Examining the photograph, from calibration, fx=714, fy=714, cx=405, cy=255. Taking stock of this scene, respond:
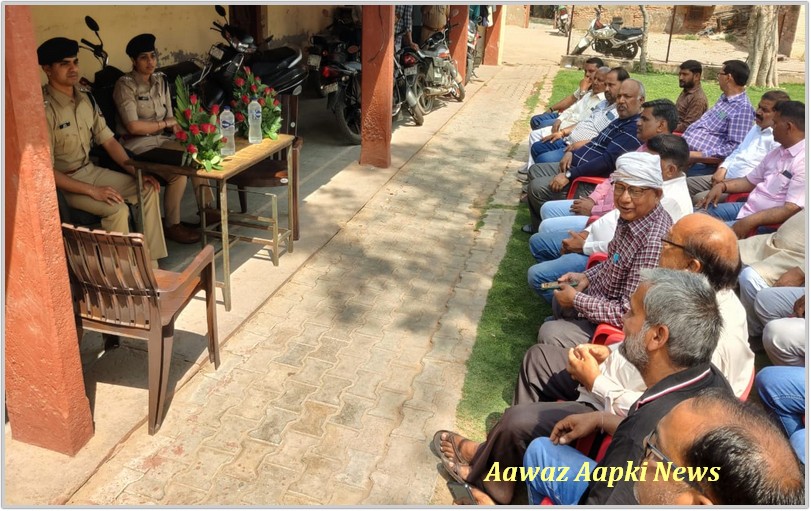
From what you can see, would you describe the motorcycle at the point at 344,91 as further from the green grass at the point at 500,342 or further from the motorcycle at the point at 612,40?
the motorcycle at the point at 612,40

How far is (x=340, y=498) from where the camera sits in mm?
3010

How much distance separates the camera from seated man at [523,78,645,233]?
5.31 m

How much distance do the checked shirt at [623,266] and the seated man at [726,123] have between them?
2883mm

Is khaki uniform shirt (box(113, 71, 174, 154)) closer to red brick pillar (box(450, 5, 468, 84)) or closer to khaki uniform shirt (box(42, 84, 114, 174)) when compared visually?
khaki uniform shirt (box(42, 84, 114, 174))

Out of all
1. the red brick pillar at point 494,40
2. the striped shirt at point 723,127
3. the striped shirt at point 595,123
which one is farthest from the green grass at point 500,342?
the red brick pillar at point 494,40

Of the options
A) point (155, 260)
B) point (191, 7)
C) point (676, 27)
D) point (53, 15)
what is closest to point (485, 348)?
point (155, 260)

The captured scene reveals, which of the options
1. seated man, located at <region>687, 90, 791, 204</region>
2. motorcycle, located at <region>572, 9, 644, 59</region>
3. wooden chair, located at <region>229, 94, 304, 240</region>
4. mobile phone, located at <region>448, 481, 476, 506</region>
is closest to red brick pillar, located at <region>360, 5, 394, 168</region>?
wooden chair, located at <region>229, 94, 304, 240</region>

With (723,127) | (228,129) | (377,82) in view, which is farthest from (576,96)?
(228,129)

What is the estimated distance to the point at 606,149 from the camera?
5.46m

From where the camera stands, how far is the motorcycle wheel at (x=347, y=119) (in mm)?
8055

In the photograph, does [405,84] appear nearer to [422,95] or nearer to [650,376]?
[422,95]

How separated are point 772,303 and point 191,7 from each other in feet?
20.7

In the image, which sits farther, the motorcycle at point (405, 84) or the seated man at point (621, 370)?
the motorcycle at point (405, 84)

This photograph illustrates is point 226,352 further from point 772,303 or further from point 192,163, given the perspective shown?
point 772,303
